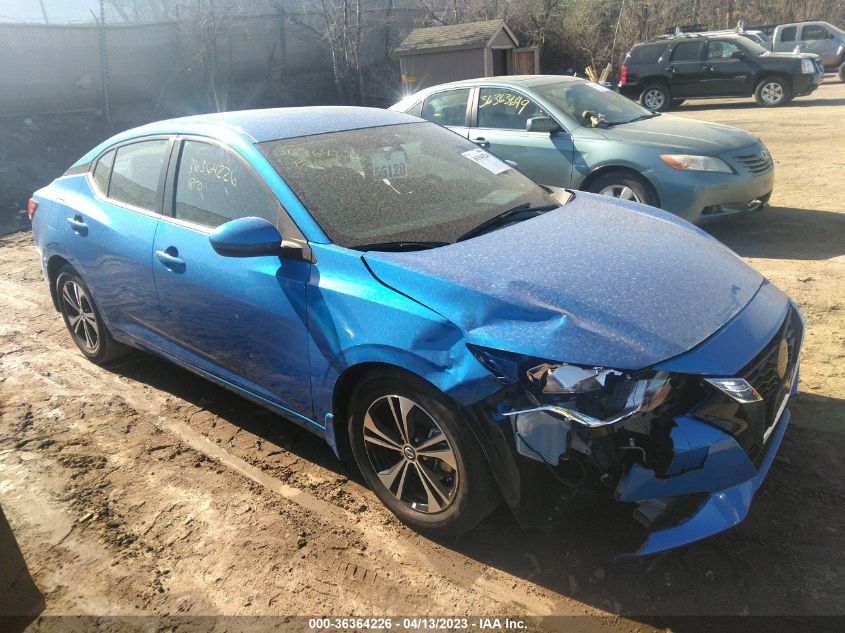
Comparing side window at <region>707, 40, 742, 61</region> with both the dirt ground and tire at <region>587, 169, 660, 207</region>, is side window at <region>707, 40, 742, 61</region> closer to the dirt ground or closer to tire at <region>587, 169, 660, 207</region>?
tire at <region>587, 169, 660, 207</region>

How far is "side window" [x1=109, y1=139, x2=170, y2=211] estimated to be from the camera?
389cm

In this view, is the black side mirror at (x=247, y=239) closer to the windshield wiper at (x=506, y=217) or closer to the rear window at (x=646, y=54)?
the windshield wiper at (x=506, y=217)

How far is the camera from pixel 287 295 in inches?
119

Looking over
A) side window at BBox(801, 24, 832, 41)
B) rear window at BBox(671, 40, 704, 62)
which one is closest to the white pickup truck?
side window at BBox(801, 24, 832, 41)

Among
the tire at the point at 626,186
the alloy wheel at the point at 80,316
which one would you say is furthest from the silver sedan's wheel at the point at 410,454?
the tire at the point at 626,186

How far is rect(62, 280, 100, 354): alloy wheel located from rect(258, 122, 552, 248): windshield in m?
2.13

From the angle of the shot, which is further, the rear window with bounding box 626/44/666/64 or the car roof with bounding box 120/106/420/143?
the rear window with bounding box 626/44/666/64

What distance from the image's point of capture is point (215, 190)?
3.53 meters

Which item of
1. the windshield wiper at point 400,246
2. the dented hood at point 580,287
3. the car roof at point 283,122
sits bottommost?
the dented hood at point 580,287

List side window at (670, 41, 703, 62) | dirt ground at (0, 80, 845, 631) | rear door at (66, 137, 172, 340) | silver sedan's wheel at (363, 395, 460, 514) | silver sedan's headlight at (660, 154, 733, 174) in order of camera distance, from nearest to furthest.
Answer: dirt ground at (0, 80, 845, 631)
silver sedan's wheel at (363, 395, 460, 514)
rear door at (66, 137, 172, 340)
silver sedan's headlight at (660, 154, 733, 174)
side window at (670, 41, 703, 62)

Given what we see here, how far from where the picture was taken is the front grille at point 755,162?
21.3 ft

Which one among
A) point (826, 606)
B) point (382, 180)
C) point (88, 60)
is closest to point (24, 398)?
point (382, 180)

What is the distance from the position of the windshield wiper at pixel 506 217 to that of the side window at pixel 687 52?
1737 cm

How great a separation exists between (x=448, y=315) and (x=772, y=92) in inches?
748
